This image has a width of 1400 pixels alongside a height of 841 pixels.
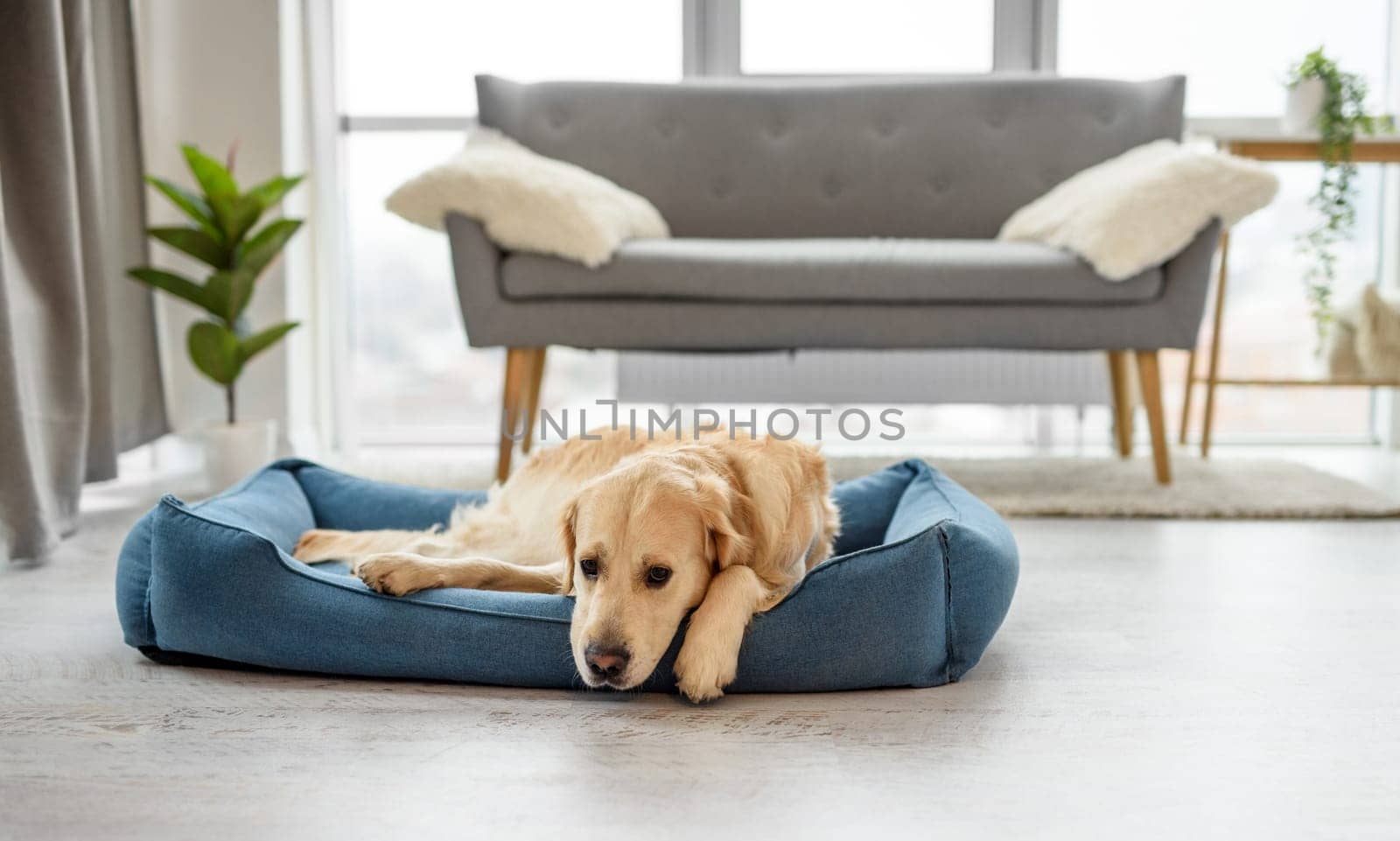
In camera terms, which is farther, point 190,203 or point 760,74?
point 760,74

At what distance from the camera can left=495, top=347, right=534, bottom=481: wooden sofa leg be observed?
134 inches

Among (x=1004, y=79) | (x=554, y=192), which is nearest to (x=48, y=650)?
(x=554, y=192)

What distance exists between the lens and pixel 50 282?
9.38 feet

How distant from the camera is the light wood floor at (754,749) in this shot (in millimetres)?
1247

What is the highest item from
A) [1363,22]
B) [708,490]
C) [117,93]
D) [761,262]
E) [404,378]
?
[1363,22]

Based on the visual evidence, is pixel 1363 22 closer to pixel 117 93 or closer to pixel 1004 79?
pixel 1004 79

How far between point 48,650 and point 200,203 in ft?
6.37

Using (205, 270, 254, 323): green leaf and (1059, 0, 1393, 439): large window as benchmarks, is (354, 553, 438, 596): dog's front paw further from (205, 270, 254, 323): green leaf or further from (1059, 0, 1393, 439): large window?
(1059, 0, 1393, 439): large window

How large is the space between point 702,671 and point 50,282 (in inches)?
83.4

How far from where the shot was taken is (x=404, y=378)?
4824 millimetres

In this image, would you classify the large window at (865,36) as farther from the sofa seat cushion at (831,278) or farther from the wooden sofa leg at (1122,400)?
the sofa seat cushion at (831,278)

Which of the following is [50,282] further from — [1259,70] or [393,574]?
[1259,70]

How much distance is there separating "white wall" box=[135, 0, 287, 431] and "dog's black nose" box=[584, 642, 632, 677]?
2995 mm

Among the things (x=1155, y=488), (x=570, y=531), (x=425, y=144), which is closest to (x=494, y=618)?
(x=570, y=531)
